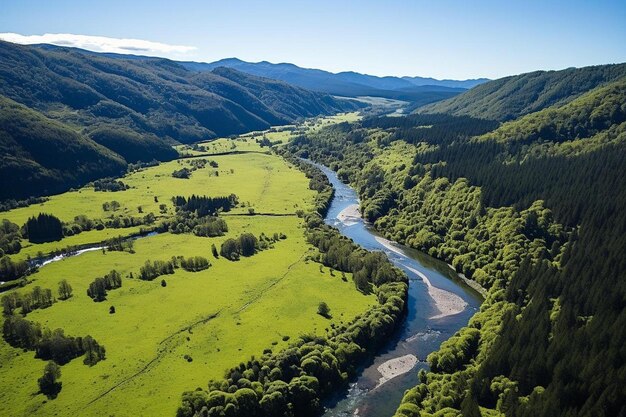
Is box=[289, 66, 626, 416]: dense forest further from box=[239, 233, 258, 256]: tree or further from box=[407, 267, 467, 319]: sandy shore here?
box=[239, 233, 258, 256]: tree

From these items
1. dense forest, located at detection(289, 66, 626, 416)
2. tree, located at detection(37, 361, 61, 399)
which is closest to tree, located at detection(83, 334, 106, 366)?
tree, located at detection(37, 361, 61, 399)

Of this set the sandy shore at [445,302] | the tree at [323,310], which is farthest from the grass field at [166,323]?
the sandy shore at [445,302]

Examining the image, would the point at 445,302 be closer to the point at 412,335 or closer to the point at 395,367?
the point at 412,335

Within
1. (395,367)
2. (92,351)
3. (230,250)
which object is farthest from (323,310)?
(230,250)

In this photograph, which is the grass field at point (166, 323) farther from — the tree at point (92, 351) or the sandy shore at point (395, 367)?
the sandy shore at point (395, 367)

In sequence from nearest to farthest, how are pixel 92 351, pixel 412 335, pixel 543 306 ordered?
pixel 543 306
pixel 92 351
pixel 412 335

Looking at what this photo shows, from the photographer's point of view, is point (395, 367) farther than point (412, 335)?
No
